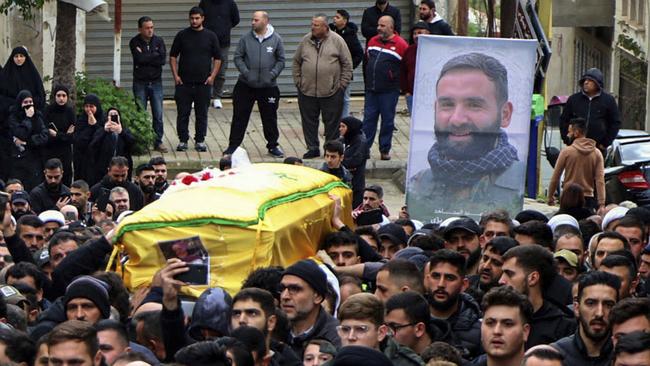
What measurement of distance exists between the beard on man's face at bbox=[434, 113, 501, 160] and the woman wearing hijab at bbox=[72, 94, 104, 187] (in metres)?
4.73

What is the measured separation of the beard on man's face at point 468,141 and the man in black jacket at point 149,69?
663 cm

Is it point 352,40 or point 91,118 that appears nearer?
point 91,118

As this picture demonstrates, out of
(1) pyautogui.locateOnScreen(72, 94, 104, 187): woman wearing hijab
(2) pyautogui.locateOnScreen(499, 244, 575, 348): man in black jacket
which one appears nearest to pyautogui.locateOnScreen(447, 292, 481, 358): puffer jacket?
(2) pyautogui.locateOnScreen(499, 244, 575, 348): man in black jacket

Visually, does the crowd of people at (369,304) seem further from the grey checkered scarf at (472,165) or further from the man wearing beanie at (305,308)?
the grey checkered scarf at (472,165)

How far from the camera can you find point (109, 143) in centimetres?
2027

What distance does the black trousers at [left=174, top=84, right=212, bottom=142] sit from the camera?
2283cm

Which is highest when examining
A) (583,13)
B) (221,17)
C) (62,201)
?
(583,13)

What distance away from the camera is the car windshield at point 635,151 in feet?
74.8

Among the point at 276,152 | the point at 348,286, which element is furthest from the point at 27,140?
the point at 348,286

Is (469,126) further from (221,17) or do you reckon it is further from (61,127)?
(221,17)

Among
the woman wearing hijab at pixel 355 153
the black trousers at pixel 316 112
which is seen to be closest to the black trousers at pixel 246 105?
the black trousers at pixel 316 112

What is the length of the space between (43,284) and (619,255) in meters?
3.62

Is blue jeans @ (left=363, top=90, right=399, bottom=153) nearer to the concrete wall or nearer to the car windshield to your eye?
the car windshield

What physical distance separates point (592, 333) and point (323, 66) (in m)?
11.9
